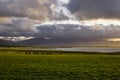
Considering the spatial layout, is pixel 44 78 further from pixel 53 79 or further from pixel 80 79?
pixel 80 79

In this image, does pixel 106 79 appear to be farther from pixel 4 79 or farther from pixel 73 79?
pixel 4 79

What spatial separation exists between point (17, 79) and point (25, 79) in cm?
87

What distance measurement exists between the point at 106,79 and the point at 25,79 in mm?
8779

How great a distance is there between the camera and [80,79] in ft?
91.6

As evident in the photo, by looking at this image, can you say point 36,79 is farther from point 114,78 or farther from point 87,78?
point 114,78

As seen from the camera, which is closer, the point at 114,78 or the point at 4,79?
the point at 4,79

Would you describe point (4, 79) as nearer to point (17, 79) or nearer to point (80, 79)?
point (17, 79)

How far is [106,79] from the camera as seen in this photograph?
2823cm

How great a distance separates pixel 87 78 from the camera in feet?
94.9

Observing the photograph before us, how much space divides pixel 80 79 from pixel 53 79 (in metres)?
2.93

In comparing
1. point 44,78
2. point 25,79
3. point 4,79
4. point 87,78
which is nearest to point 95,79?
point 87,78

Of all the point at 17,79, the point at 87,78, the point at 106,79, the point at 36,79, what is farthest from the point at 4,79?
the point at 106,79

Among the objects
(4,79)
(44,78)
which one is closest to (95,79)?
(44,78)

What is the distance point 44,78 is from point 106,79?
22.2 ft
